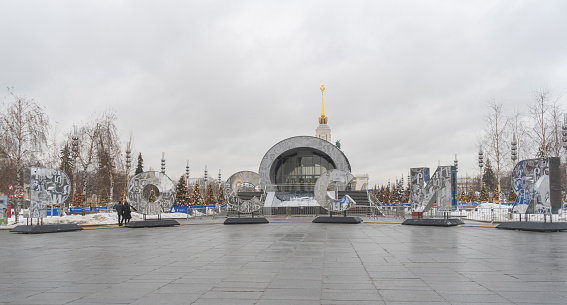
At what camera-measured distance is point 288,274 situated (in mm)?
7801

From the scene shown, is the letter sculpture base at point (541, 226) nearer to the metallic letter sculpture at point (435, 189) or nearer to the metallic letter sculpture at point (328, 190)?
the metallic letter sculpture at point (435, 189)

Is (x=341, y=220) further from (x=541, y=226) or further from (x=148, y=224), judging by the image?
(x=148, y=224)

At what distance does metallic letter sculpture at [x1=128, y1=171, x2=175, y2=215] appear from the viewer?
23391 mm

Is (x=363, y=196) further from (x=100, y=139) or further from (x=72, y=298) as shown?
(x=72, y=298)

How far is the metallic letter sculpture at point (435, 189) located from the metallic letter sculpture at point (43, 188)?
735 inches

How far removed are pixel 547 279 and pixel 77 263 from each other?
9401mm

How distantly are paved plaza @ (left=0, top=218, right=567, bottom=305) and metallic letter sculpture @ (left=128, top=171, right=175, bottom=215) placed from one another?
10.7 m

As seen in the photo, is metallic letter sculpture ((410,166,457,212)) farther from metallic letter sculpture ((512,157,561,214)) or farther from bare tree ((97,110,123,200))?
bare tree ((97,110,123,200))

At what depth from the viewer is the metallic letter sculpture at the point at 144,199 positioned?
921 inches

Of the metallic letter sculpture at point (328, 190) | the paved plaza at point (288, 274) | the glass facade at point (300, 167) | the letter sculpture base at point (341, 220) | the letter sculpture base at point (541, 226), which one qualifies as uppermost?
the glass facade at point (300, 167)

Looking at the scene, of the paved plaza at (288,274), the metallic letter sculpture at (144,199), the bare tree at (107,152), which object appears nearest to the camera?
the paved plaza at (288,274)

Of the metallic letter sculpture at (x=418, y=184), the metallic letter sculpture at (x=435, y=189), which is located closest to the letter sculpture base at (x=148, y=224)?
the metallic letter sculpture at (x=418, y=184)

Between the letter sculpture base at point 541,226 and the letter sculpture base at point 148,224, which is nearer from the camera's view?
the letter sculpture base at point 541,226

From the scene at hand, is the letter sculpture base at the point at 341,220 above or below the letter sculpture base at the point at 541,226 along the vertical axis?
below
